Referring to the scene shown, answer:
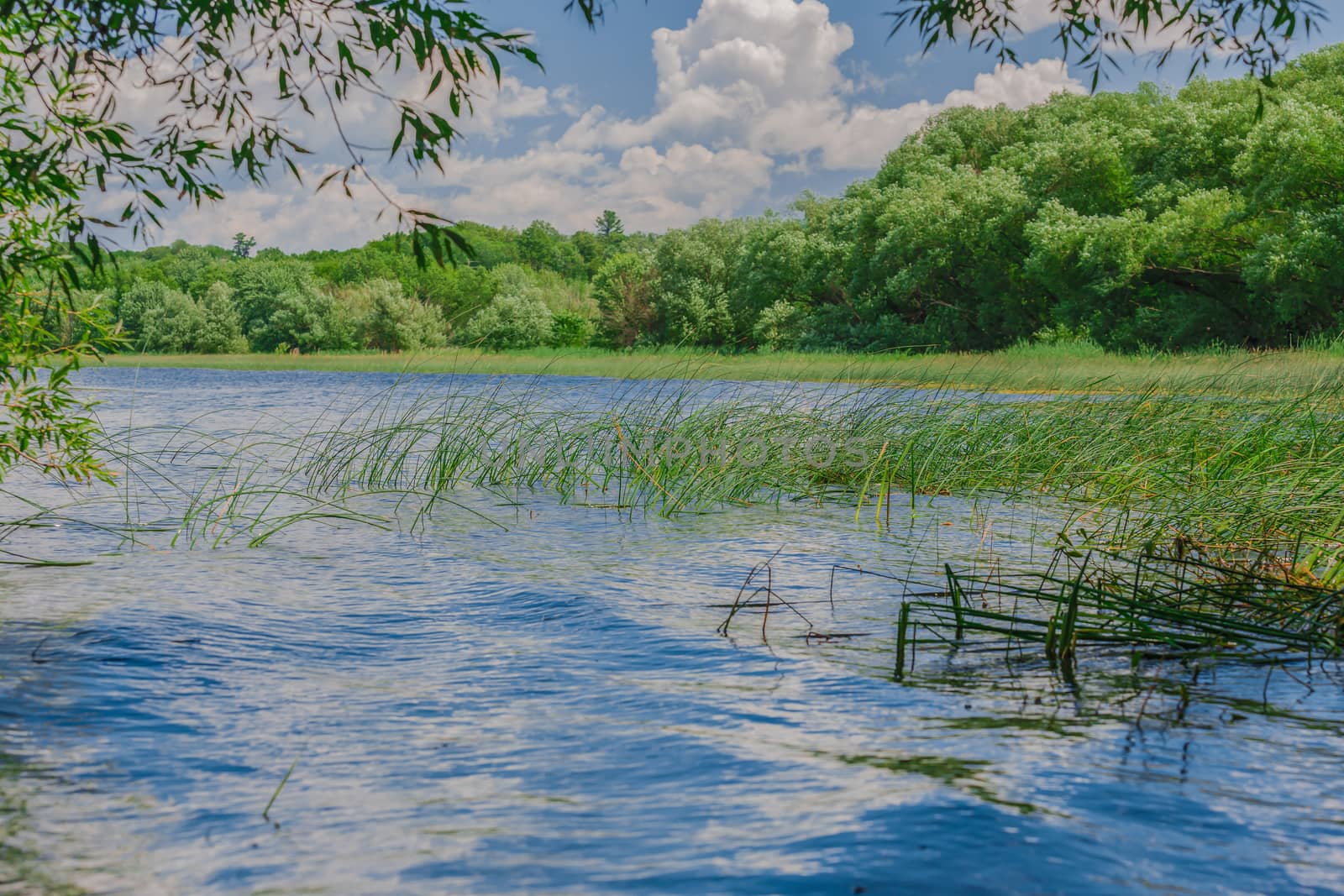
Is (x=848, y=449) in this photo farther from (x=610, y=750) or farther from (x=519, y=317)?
(x=519, y=317)

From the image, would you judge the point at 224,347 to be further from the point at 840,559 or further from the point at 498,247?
the point at 840,559

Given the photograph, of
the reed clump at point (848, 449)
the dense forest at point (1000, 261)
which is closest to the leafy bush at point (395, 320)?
the dense forest at point (1000, 261)

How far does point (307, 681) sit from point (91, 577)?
2.62 meters

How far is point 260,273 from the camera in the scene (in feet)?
189

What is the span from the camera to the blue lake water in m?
2.63

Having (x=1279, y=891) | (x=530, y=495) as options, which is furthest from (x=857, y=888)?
(x=530, y=495)

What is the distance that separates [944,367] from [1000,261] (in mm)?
13078

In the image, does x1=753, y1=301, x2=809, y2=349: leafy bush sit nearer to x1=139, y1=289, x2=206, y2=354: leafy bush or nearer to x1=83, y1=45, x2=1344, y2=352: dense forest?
x1=83, y1=45, x2=1344, y2=352: dense forest

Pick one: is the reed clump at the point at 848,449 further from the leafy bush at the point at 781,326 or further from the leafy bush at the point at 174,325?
the leafy bush at the point at 174,325

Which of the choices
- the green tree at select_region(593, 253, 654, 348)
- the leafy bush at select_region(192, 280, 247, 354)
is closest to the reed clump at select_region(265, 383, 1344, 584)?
the green tree at select_region(593, 253, 654, 348)

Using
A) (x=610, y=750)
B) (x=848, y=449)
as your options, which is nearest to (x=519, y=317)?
Result: (x=848, y=449)

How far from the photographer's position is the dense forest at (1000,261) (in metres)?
25.0

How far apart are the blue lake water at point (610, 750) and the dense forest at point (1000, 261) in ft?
12.8

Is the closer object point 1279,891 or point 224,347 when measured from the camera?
point 1279,891
